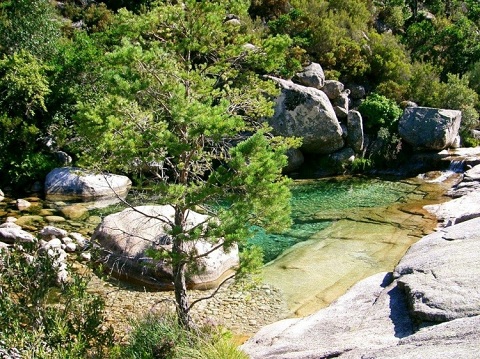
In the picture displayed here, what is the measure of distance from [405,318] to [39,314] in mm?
4608

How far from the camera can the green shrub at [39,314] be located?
5273mm

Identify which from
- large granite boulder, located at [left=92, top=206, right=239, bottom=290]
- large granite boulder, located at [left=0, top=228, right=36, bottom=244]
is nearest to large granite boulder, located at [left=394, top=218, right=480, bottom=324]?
large granite boulder, located at [left=92, top=206, right=239, bottom=290]

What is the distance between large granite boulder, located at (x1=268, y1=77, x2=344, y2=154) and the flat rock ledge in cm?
1187

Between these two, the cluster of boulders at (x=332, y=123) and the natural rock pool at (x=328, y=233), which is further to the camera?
the cluster of boulders at (x=332, y=123)

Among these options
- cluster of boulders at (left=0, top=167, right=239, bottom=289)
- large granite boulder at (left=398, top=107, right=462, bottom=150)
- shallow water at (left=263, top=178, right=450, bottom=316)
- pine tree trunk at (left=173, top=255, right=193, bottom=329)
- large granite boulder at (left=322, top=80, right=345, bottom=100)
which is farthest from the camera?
large granite boulder at (left=322, top=80, right=345, bottom=100)

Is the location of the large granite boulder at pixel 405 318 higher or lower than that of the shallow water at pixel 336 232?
higher

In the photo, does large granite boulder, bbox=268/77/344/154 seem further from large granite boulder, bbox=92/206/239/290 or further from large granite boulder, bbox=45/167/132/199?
large granite boulder, bbox=92/206/239/290

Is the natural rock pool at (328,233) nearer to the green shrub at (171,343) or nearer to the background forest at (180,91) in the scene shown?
the green shrub at (171,343)

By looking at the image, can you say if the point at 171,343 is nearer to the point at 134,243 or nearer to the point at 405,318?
the point at 405,318

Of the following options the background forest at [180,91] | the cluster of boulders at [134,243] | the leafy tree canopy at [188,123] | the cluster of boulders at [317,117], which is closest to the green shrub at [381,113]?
the background forest at [180,91]

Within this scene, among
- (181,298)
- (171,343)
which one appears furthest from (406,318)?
(181,298)

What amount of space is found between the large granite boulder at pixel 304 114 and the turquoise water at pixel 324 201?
210cm

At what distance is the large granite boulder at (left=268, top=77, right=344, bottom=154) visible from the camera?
1942 centimetres

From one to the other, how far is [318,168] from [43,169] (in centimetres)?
1156
